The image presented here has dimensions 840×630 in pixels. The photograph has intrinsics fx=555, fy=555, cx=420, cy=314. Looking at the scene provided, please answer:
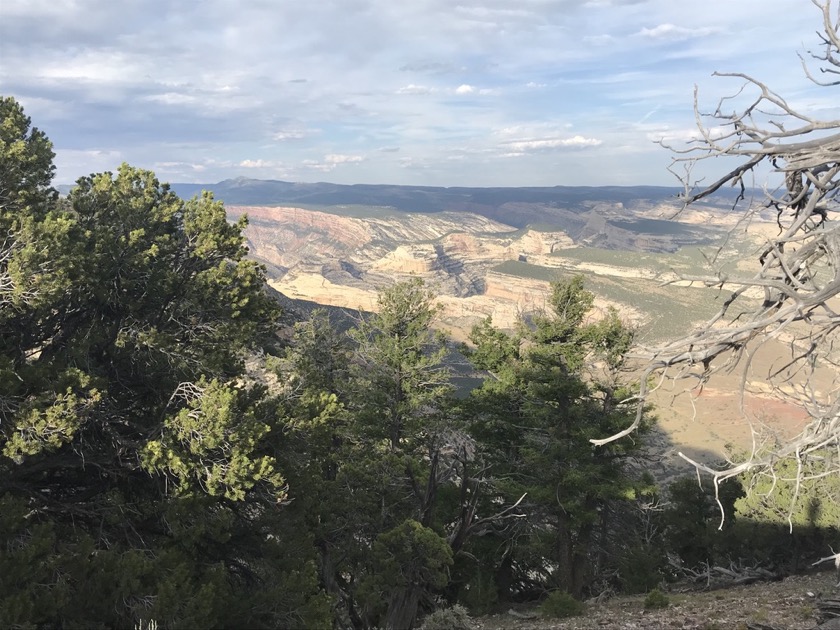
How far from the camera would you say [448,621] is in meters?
12.6

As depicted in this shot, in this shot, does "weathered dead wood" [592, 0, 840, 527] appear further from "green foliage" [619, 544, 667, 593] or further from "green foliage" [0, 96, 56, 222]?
"green foliage" [619, 544, 667, 593]

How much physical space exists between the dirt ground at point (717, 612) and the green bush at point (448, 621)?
6.94ft

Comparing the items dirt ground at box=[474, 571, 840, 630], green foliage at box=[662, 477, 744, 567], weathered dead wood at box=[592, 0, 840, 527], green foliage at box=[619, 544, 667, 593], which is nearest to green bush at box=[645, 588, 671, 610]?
dirt ground at box=[474, 571, 840, 630]

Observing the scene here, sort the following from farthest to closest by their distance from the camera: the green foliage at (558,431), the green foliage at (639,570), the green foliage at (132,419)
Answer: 1. the green foliage at (639,570)
2. the green foliage at (558,431)
3. the green foliage at (132,419)

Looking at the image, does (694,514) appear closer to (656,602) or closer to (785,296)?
(656,602)

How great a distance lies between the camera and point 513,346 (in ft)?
72.8

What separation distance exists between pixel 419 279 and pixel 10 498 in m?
14.3

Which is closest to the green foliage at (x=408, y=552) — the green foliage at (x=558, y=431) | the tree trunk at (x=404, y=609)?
the tree trunk at (x=404, y=609)

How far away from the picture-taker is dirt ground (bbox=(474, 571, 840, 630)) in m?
10.2

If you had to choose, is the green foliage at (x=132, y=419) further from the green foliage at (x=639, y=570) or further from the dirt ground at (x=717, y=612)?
the green foliage at (x=639, y=570)

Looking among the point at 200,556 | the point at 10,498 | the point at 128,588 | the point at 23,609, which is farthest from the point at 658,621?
the point at 10,498

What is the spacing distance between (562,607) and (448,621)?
11.8 feet

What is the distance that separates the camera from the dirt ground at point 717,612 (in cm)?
1025

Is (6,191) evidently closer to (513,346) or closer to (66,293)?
(66,293)
